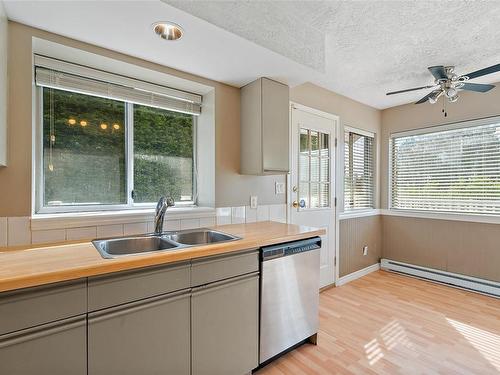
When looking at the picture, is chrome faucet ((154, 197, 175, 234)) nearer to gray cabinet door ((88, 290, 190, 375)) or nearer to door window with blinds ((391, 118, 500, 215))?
gray cabinet door ((88, 290, 190, 375))

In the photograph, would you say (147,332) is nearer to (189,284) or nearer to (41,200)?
(189,284)

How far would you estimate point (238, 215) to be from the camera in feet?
7.75

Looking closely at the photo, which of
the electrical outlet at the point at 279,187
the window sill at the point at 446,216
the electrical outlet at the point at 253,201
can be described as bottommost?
the window sill at the point at 446,216

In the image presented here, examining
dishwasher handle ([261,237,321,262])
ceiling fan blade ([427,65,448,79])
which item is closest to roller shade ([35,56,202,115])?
dishwasher handle ([261,237,321,262])

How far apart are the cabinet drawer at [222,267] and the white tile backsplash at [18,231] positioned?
3.25ft

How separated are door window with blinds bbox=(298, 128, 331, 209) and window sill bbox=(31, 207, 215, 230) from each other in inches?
51.5

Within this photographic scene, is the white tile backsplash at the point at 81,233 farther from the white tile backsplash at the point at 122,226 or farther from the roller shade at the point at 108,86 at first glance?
the roller shade at the point at 108,86

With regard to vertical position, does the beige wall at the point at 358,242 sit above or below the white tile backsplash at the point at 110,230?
below

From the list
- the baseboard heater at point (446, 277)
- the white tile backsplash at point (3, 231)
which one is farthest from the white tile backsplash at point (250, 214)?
the baseboard heater at point (446, 277)

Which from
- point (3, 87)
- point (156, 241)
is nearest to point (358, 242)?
point (156, 241)

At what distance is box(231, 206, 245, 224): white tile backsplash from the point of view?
2330mm

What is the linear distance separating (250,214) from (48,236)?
1507 mm

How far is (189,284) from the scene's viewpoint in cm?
138

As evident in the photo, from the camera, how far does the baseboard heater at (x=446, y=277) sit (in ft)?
9.64
